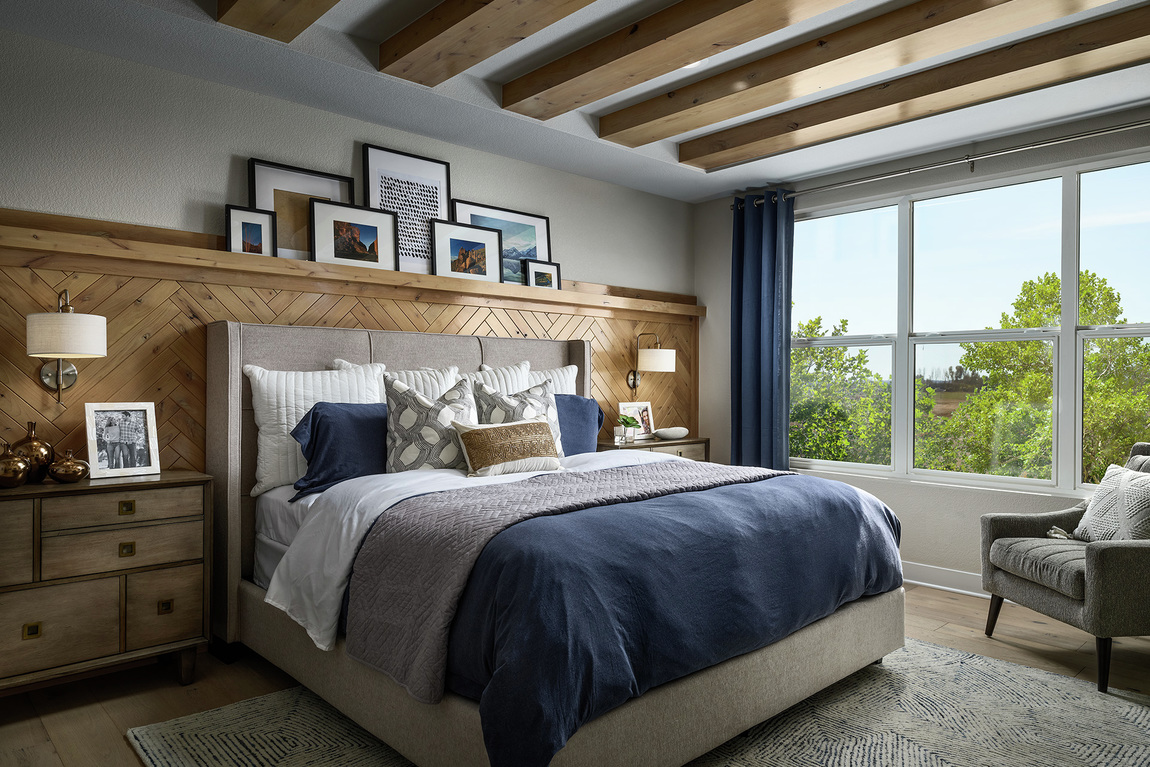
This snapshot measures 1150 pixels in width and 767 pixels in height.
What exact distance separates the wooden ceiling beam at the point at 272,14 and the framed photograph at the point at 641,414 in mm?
2943

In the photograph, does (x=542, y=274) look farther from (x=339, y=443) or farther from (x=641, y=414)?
(x=339, y=443)

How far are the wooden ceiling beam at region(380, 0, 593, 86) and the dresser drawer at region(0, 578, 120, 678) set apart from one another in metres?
2.30

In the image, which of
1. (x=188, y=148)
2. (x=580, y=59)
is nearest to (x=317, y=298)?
(x=188, y=148)

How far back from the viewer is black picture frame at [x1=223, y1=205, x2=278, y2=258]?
10.6 ft

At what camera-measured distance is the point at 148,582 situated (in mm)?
2621

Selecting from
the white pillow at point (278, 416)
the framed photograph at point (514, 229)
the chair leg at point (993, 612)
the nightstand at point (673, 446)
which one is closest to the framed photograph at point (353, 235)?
the framed photograph at point (514, 229)

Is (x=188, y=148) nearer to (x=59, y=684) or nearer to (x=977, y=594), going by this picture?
(x=59, y=684)

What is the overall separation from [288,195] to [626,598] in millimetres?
2591

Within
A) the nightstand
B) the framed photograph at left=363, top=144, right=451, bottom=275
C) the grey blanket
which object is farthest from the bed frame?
the nightstand

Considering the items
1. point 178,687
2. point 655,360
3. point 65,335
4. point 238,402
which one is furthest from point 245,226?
point 655,360

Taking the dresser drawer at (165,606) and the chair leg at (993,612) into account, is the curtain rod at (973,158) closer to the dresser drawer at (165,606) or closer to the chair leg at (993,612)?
the chair leg at (993,612)

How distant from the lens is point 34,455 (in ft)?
8.51

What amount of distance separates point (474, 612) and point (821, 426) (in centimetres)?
361

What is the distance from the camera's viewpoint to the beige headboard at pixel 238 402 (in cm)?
294
